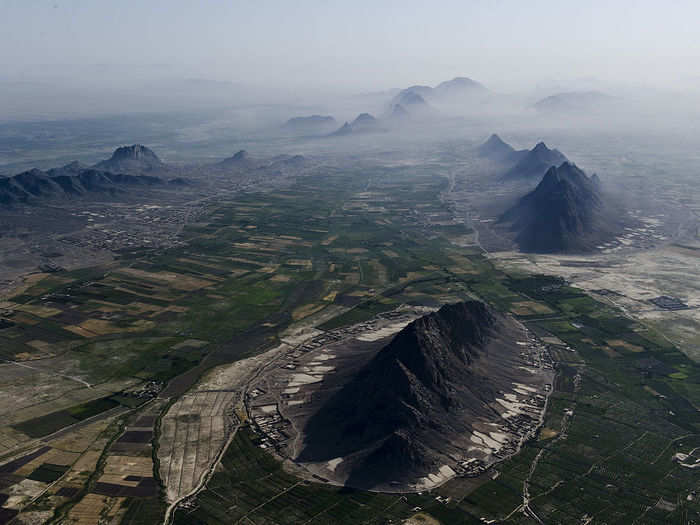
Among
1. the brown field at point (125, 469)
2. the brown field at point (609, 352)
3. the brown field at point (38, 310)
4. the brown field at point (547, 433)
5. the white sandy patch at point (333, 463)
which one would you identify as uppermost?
the brown field at point (38, 310)

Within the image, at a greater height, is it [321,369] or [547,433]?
[321,369]

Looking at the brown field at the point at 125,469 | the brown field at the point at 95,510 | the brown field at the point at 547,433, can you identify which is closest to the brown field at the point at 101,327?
the brown field at the point at 125,469

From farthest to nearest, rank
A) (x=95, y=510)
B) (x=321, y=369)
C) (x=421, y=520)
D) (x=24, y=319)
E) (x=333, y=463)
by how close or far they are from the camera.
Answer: (x=24, y=319)
(x=321, y=369)
(x=333, y=463)
(x=95, y=510)
(x=421, y=520)

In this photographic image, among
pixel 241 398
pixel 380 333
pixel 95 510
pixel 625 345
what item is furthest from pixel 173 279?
pixel 625 345

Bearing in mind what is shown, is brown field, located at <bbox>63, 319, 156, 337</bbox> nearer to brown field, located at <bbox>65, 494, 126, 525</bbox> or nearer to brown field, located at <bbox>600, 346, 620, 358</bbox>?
brown field, located at <bbox>65, 494, 126, 525</bbox>

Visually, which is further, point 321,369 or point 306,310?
point 306,310

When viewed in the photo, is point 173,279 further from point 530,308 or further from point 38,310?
point 530,308

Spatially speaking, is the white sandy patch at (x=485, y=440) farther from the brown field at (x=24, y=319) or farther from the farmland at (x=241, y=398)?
the brown field at (x=24, y=319)

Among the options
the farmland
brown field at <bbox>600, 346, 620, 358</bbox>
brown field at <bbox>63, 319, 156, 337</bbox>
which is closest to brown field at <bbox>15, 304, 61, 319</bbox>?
the farmland
